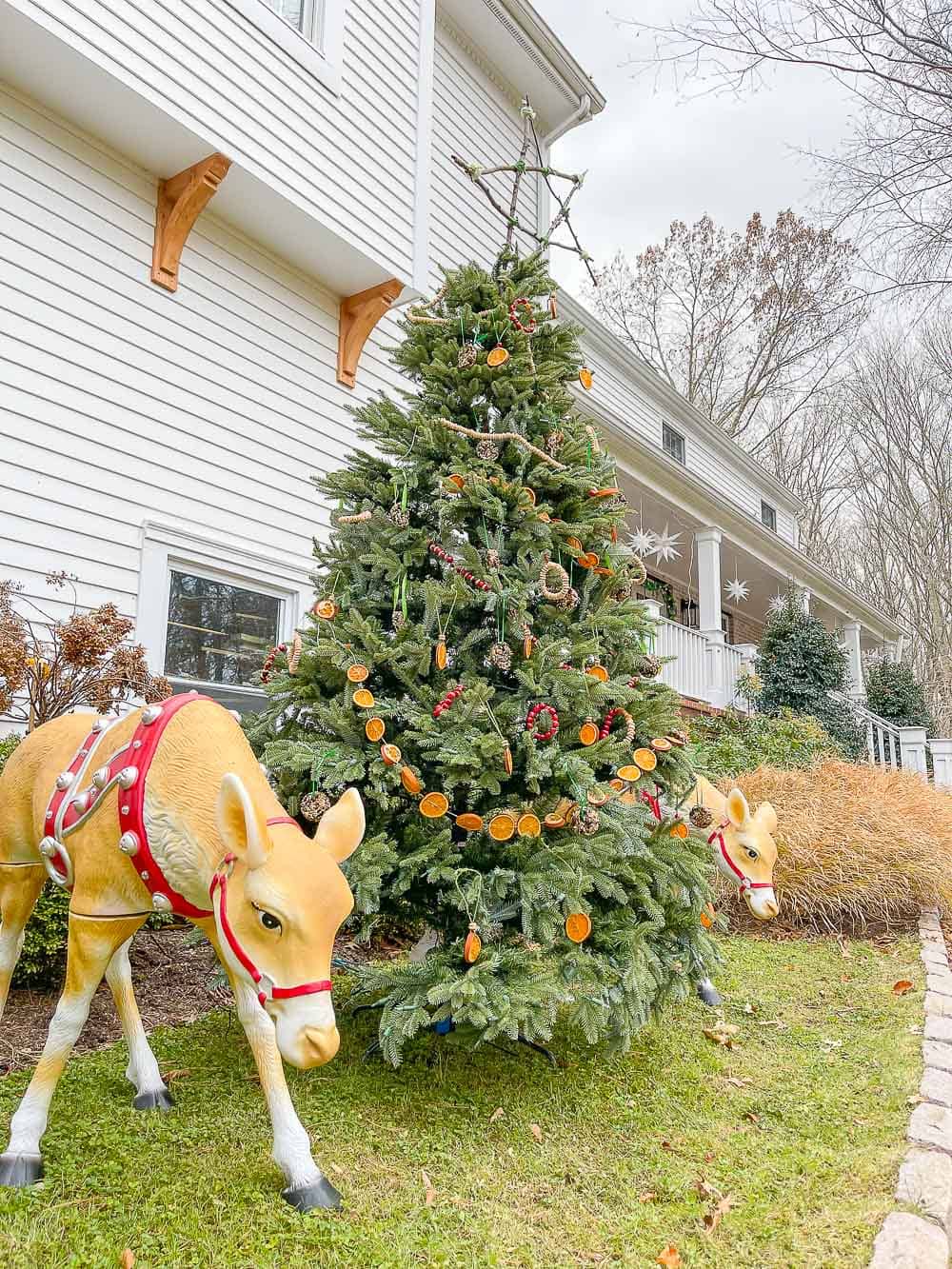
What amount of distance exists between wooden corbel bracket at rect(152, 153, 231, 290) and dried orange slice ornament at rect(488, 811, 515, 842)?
448 centimetres

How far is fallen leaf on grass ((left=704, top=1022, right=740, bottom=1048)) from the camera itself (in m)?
3.80

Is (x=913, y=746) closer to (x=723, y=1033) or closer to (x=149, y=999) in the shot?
(x=723, y=1033)

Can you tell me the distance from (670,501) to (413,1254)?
11566mm

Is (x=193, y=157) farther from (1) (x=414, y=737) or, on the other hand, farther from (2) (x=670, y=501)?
(2) (x=670, y=501)

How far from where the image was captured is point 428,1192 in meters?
2.35

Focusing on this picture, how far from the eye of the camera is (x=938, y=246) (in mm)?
5965

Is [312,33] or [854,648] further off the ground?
[312,33]

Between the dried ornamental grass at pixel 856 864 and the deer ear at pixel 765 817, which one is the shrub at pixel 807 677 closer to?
the dried ornamental grass at pixel 856 864

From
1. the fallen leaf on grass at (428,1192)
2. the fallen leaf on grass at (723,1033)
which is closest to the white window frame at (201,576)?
the fallen leaf on grass at (723,1033)

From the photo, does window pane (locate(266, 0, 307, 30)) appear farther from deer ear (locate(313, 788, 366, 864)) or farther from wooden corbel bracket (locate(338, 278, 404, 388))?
deer ear (locate(313, 788, 366, 864))

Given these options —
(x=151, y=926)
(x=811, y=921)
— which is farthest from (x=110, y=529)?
(x=811, y=921)

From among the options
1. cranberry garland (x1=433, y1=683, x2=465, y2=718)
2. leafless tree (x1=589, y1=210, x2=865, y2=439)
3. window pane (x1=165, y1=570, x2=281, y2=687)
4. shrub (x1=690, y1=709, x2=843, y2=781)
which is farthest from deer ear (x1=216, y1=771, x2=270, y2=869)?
leafless tree (x1=589, y1=210, x2=865, y2=439)

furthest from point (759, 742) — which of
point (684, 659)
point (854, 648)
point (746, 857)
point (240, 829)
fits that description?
point (854, 648)

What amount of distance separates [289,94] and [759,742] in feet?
25.4
